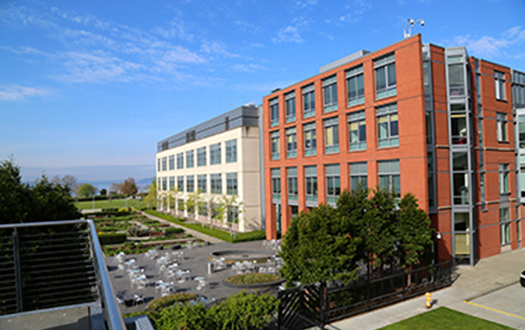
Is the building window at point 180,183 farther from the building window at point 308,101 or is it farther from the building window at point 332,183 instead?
the building window at point 332,183

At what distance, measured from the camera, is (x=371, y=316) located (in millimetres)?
15469

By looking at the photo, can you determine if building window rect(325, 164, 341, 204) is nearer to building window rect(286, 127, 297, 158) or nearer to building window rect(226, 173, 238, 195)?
building window rect(286, 127, 297, 158)

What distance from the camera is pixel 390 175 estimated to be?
23.1 metres

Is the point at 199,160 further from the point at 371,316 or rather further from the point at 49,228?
the point at 49,228

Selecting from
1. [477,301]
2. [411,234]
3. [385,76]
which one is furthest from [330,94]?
[477,301]

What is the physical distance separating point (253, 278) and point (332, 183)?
425 inches

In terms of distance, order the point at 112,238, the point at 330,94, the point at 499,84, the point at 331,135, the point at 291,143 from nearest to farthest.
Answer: the point at 499,84
the point at 331,135
the point at 330,94
the point at 291,143
the point at 112,238

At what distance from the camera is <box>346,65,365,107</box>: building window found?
2520cm

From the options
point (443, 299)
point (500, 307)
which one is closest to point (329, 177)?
point (443, 299)

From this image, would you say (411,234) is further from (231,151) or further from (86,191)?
(86,191)

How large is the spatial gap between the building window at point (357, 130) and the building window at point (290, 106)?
25.0ft

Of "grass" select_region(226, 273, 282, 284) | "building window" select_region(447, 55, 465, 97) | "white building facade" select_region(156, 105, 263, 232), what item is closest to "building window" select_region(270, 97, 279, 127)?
"white building facade" select_region(156, 105, 263, 232)

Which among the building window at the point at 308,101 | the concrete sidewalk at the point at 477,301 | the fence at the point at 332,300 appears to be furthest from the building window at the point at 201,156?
the fence at the point at 332,300

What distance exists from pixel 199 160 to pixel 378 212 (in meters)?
39.0
